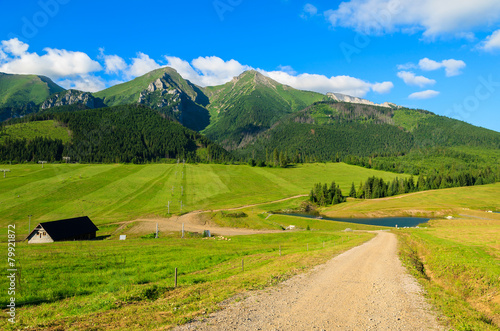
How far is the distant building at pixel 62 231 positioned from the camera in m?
56.4

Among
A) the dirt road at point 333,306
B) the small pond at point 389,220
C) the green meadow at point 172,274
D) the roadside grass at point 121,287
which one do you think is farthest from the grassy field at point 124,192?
the dirt road at point 333,306

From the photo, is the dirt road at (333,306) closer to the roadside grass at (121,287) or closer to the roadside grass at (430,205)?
the roadside grass at (121,287)

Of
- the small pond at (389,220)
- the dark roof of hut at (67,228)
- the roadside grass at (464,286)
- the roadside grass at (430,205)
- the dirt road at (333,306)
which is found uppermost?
the dirt road at (333,306)

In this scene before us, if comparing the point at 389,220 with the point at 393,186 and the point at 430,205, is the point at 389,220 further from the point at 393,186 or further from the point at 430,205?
the point at 393,186

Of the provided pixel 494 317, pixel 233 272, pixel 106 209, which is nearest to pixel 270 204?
pixel 106 209

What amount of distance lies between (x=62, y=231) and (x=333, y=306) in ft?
222

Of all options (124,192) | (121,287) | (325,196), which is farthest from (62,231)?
(325,196)

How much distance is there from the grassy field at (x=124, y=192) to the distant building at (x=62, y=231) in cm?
1776

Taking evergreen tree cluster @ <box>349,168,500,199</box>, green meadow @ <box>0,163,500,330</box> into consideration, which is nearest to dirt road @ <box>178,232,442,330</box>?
green meadow @ <box>0,163,500,330</box>

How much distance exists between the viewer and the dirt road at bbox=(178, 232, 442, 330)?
39.8ft

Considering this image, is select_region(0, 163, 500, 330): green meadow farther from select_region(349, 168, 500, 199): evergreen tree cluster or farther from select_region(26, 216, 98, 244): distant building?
select_region(349, 168, 500, 199): evergreen tree cluster

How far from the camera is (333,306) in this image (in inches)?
574

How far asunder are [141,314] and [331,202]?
490 feet

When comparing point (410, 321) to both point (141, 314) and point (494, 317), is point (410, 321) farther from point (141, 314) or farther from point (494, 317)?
point (141, 314)
